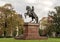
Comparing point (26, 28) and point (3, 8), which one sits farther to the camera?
point (3, 8)

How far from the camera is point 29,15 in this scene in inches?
1828

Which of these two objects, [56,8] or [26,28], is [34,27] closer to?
[26,28]

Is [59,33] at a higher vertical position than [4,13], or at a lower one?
lower

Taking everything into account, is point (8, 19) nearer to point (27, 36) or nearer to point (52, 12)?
point (52, 12)

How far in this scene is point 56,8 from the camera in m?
80.3

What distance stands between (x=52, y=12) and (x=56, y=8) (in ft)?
Result: 5.73

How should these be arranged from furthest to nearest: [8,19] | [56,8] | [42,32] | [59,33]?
[42,32] < [59,33] < [56,8] < [8,19]

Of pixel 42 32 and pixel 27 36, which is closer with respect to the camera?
pixel 27 36

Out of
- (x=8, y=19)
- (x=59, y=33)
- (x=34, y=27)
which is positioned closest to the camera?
(x=34, y=27)

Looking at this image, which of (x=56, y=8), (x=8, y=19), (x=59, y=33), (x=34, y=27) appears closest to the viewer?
(x=34, y=27)

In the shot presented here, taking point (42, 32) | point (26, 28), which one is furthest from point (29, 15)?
point (42, 32)

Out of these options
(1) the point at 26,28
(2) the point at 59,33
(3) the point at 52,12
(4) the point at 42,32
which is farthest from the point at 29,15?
(4) the point at 42,32

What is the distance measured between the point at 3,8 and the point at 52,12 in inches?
624

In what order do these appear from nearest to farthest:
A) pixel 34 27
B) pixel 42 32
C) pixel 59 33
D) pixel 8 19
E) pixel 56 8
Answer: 1. pixel 34 27
2. pixel 8 19
3. pixel 56 8
4. pixel 59 33
5. pixel 42 32
